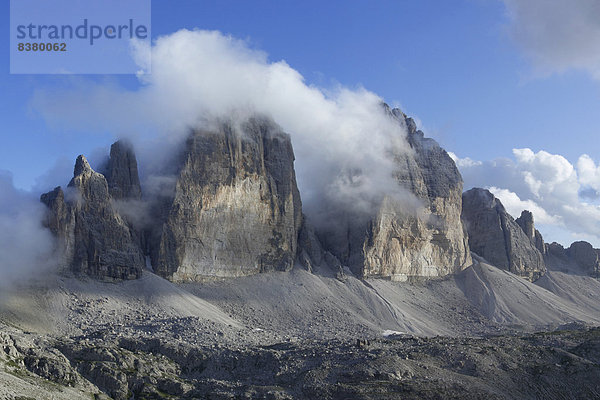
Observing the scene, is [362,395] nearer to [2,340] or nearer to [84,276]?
[2,340]

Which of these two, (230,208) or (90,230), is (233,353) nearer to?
(90,230)

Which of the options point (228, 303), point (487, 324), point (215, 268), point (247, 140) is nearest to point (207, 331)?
point (228, 303)

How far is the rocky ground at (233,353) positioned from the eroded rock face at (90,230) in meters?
4.72

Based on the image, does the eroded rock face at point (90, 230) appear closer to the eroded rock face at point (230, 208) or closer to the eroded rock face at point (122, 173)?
the eroded rock face at point (122, 173)

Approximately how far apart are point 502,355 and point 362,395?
28175mm

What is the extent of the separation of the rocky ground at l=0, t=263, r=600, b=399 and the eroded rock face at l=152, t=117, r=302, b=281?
931cm

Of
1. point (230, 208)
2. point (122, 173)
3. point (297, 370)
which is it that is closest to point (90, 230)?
point (122, 173)

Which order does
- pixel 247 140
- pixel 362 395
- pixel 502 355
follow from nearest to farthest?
pixel 362 395, pixel 502 355, pixel 247 140

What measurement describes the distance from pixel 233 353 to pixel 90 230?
6818cm

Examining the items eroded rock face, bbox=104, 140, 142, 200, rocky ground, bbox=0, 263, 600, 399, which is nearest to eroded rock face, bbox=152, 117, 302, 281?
rocky ground, bbox=0, 263, 600, 399

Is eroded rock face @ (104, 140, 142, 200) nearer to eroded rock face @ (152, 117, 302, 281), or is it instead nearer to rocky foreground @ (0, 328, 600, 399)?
eroded rock face @ (152, 117, 302, 281)

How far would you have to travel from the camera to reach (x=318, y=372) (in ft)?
288

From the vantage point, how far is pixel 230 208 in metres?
173

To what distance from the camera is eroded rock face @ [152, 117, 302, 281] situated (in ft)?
538
